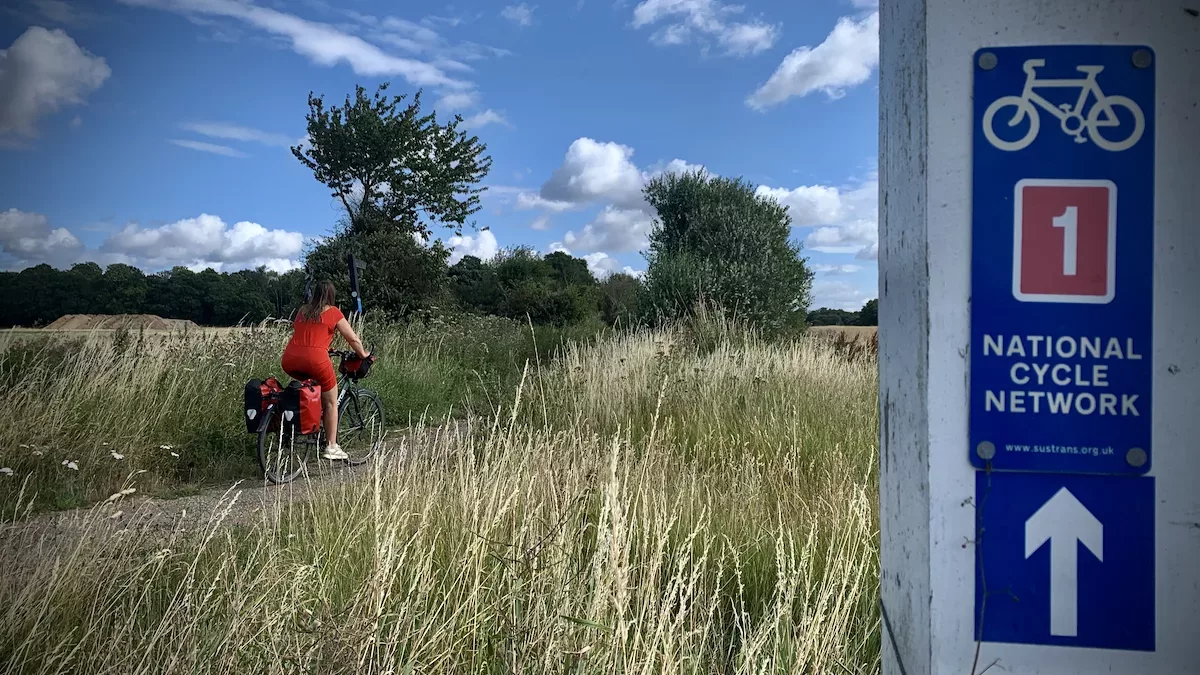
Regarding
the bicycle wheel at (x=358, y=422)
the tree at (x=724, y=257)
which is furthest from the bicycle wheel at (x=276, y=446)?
the tree at (x=724, y=257)

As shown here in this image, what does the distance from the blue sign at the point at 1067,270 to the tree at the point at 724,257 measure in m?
13.3

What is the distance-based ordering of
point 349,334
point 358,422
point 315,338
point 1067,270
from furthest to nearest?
point 358,422 → point 349,334 → point 315,338 → point 1067,270

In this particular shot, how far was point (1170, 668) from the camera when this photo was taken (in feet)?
3.63

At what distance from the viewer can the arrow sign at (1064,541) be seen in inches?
43.8

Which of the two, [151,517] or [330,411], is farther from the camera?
[330,411]

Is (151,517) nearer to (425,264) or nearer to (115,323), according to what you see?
(115,323)

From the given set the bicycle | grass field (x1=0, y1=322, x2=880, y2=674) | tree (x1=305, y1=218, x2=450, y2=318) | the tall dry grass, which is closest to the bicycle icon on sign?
grass field (x1=0, y1=322, x2=880, y2=674)

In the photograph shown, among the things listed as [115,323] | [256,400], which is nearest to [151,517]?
[256,400]

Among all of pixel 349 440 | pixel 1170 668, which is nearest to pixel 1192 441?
pixel 1170 668

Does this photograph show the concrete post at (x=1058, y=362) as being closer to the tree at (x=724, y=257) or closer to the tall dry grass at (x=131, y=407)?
the tall dry grass at (x=131, y=407)

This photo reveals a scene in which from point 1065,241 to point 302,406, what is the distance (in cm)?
661

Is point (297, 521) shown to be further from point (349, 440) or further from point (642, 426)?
point (349, 440)

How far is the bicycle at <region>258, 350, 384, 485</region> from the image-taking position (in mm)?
6605

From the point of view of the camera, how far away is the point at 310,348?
6832mm
